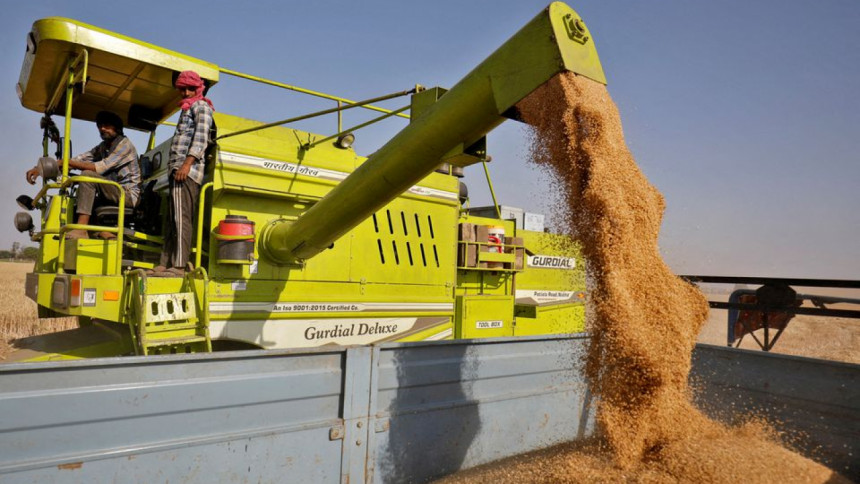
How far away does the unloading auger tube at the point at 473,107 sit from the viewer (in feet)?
8.54

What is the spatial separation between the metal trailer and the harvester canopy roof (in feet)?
8.10

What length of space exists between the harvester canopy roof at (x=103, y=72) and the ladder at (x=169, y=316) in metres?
1.55

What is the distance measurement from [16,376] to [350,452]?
1590 millimetres

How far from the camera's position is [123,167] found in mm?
4324

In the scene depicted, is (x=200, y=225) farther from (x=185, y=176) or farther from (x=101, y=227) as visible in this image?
(x=101, y=227)

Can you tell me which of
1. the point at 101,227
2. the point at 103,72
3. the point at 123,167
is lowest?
the point at 101,227

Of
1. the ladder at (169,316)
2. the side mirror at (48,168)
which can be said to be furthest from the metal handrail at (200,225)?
the side mirror at (48,168)

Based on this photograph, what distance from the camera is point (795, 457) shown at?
349 cm

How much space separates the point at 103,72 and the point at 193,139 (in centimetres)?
123

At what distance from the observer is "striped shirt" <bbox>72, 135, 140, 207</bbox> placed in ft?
13.9

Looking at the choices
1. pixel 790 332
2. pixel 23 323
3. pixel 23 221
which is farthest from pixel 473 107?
pixel 790 332

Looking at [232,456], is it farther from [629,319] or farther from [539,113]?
[539,113]

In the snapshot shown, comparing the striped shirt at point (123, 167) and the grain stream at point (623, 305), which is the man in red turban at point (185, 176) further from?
the grain stream at point (623, 305)

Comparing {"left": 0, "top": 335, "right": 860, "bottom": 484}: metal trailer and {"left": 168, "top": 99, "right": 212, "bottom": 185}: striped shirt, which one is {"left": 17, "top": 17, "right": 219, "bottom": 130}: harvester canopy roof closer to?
{"left": 168, "top": 99, "right": 212, "bottom": 185}: striped shirt
